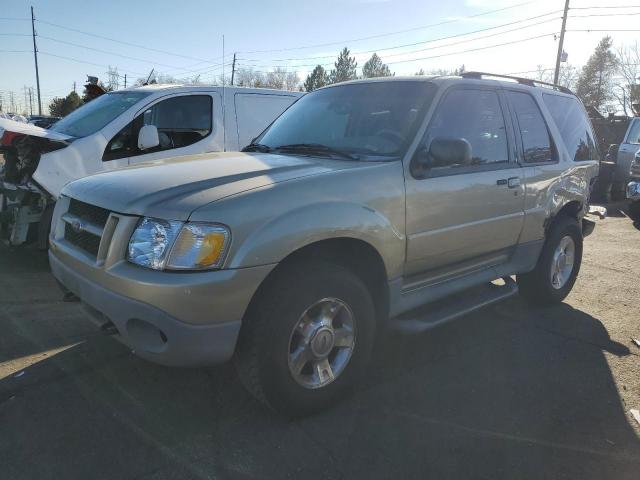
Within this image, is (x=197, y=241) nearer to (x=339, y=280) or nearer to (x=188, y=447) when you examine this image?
(x=339, y=280)

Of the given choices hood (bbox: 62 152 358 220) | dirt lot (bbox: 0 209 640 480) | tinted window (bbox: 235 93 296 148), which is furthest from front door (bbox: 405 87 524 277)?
tinted window (bbox: 235 93 296 148)

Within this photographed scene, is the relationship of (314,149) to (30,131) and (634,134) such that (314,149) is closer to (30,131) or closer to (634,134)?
(30,131)

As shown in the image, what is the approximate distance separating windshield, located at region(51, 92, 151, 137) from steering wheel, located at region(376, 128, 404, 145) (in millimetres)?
3480

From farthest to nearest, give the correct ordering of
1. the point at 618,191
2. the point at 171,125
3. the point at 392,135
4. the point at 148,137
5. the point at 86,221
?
1. the point at 618,191
2. the point at 171,125
3. the point at 148,137
4. the point at 392,135
5. the point at 86,221

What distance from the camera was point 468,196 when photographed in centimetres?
358

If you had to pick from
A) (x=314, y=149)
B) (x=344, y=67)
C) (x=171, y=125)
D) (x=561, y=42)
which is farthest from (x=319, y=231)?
(x=344, y=67)

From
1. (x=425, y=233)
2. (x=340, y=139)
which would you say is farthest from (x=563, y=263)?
(x=340, y=139)

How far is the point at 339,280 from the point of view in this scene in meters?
2.82

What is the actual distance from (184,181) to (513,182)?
261 centimetres

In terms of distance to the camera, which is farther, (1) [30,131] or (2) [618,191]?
(2) [618,191]

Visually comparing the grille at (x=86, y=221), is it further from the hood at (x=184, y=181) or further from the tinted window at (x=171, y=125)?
the tinted window at (x=171, y=125)

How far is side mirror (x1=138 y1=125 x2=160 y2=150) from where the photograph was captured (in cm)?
537

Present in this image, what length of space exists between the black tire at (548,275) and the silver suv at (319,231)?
0.33 metres

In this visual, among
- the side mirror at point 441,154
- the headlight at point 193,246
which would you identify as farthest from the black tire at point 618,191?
the headlight at point 193,246
